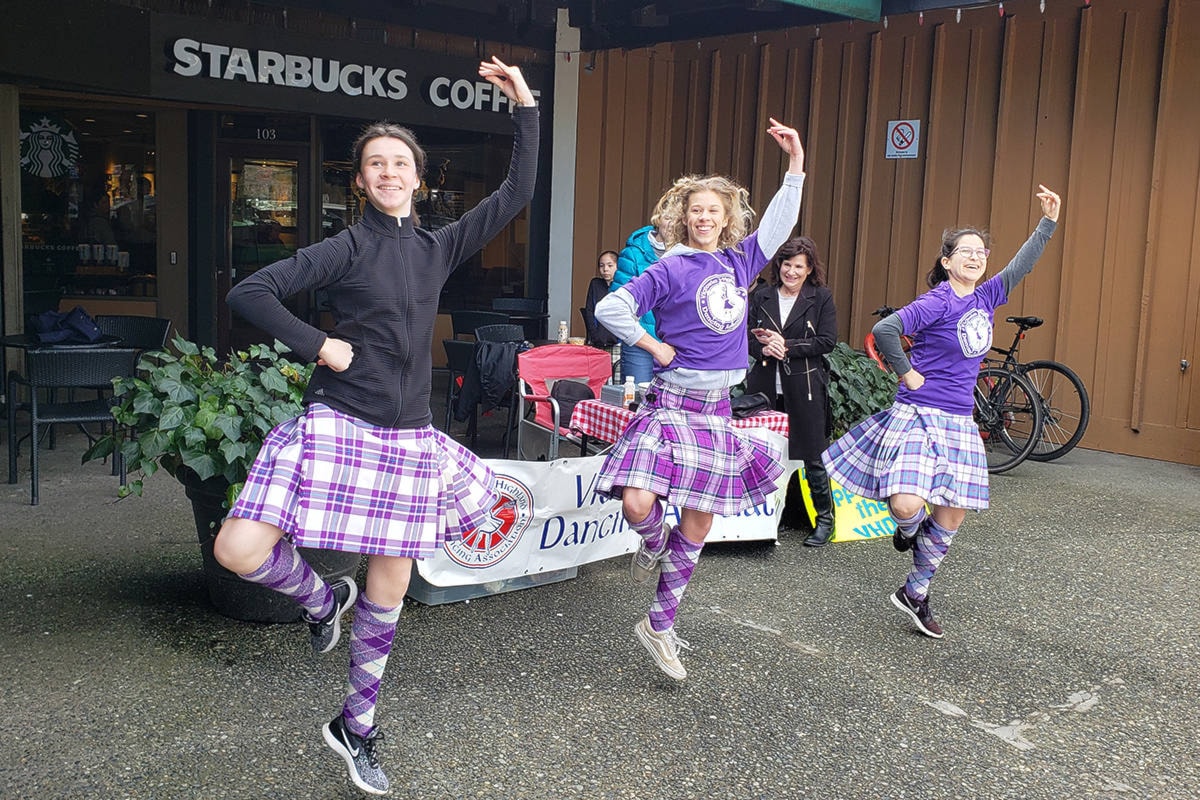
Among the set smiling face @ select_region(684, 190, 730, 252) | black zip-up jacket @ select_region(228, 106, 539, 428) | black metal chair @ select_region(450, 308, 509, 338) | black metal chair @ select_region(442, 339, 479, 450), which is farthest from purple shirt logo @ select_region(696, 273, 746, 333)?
black metal chair @ select_region(450, 308, 509, 338)

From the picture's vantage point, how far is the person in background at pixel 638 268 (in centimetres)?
577

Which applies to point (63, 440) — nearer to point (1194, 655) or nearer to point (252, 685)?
point (252, 685)

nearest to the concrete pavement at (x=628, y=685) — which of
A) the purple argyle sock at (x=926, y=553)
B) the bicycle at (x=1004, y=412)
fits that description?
the purple argyle sock at (x=926, y=553)

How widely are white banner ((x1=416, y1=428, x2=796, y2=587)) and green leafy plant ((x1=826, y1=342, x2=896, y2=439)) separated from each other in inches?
66.0

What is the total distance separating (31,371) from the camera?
5.84 m

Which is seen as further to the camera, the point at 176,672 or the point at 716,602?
the point at 716,602

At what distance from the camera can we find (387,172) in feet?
9.95

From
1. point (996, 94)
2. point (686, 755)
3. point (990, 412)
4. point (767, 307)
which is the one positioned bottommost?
point (686, 755)

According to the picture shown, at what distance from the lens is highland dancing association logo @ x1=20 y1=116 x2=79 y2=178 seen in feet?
31.7

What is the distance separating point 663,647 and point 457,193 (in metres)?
8.08

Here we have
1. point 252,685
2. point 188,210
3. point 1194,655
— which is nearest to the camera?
point 252,685

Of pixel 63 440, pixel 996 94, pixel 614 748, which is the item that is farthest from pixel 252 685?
pixel 996 94

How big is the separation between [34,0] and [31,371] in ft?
11.6

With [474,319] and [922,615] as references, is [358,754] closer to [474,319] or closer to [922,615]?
[922,615]
